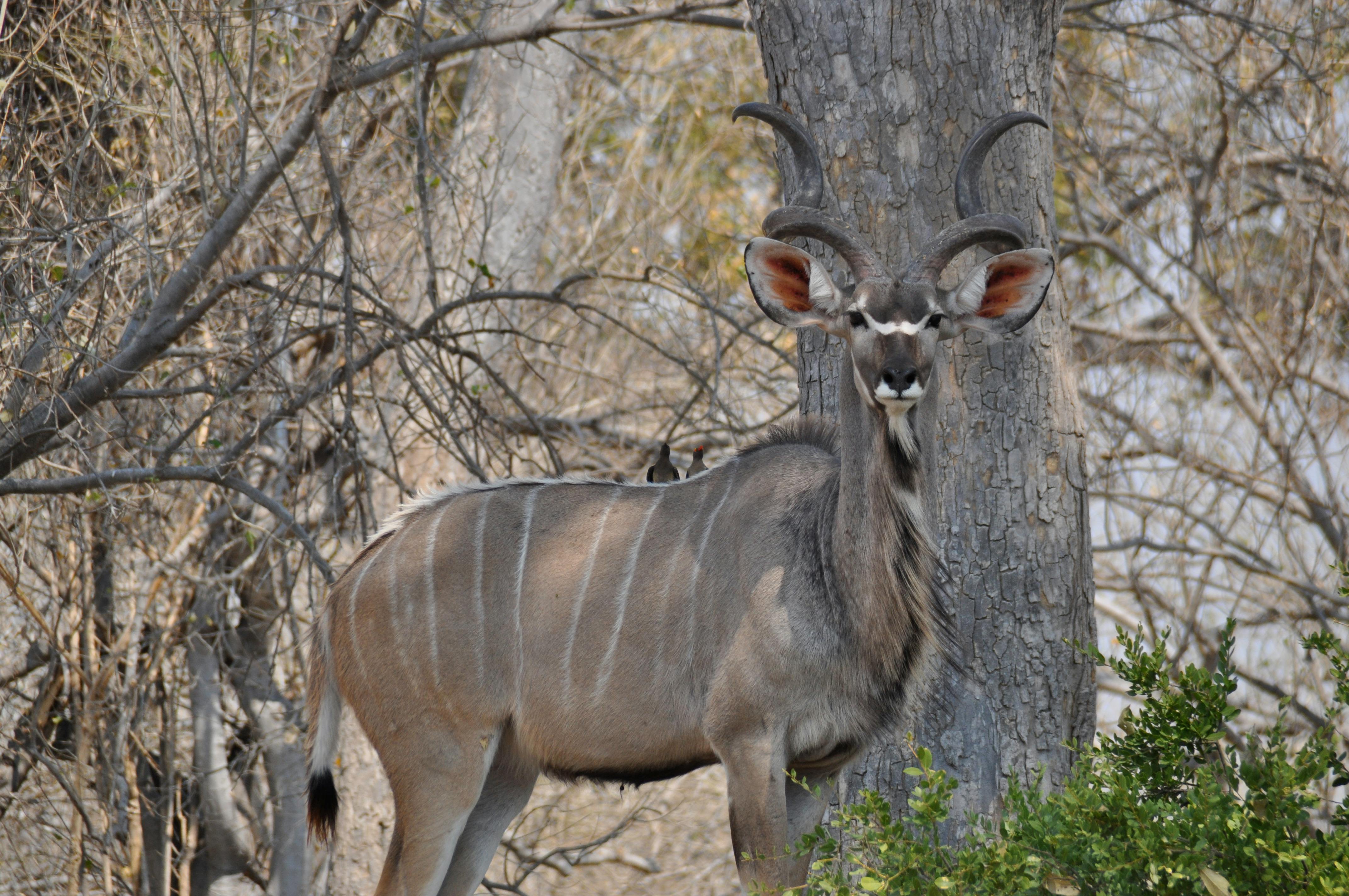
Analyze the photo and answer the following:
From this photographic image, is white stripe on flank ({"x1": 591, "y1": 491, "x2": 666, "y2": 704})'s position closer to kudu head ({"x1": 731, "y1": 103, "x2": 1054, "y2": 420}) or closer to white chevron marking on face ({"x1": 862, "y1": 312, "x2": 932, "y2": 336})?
kudu head ({"x1": 731, "y1": 103, "x2": 1054, "y2": 420})

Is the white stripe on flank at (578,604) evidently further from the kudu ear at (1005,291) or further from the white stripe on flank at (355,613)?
the kudu ear at (1005,291)

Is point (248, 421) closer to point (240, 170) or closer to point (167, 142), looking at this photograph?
point (167, 142)

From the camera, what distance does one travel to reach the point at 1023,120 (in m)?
3.28

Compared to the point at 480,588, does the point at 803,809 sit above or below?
below

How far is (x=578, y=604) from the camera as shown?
3361mm

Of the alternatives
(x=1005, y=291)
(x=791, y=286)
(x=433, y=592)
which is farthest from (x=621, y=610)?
(x=1005, y=291)

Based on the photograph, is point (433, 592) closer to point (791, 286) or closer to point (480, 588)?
point (480, 588)

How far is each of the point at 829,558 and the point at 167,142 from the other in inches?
126

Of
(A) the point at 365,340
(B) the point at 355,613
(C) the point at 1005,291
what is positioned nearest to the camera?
(C) the point at 1005,291

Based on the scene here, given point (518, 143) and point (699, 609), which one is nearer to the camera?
point (699, 609)

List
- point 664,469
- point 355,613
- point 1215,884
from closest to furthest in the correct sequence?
point 1215,884
point 355,613
point 664,469

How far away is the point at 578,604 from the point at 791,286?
0.91 metres

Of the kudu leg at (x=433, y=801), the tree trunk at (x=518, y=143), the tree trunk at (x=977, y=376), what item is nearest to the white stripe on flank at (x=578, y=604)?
the kudu leg at (x=433, y=801)

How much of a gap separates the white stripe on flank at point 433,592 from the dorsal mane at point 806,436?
2.61 ft
